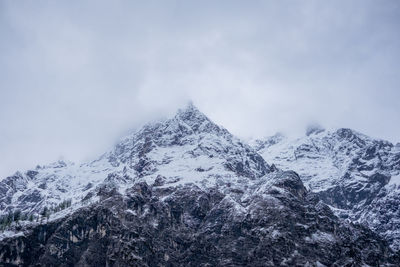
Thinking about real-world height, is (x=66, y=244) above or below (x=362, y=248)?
above

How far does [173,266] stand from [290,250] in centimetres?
4838

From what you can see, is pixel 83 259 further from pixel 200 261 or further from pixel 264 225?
pixel 264 225

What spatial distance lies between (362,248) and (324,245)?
74.3 ft

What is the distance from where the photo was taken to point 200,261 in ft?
625

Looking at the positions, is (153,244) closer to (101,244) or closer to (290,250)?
(101,244)

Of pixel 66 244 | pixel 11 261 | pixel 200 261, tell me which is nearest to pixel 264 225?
pixel 200 261

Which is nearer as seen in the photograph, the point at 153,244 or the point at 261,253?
the point at 261,253

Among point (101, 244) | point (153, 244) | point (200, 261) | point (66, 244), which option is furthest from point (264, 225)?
point (66, 244)

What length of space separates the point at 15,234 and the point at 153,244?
58.0m

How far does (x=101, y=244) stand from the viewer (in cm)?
19525

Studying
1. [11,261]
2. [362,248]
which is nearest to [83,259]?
[11,261]

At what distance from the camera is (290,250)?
182m

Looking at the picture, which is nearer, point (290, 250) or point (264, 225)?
point (290, 250)

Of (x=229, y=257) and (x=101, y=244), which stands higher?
(x=101, y=244)
